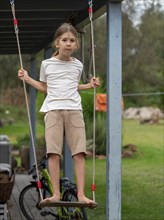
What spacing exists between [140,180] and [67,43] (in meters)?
8.94

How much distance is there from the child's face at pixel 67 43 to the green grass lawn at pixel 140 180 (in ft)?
12.5

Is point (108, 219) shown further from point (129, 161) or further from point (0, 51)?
point (129, 161)

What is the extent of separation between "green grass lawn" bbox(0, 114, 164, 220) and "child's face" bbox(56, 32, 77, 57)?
3.80 m

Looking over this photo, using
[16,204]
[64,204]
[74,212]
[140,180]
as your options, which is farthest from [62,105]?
[140,180]

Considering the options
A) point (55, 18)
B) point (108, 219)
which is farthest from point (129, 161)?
point (108, 219)

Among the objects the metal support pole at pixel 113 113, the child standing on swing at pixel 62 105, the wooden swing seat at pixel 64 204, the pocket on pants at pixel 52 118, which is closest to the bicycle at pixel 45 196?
the wooden swing seat at pixel 64 204

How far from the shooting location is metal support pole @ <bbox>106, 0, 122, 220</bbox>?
5.96m

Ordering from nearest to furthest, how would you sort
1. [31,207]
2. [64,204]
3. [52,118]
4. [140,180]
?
[64,204] < [52,118] < [31,207] < [140,180]

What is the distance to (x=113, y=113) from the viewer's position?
5.99 meters

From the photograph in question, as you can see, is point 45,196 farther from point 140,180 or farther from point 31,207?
point 140,180

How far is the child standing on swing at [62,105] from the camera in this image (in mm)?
5273

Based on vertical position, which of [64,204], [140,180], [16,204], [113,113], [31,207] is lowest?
[140,180]

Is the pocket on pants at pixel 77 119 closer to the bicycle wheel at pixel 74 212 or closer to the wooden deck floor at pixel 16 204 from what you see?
the bicycle wheel at pixel 74 212

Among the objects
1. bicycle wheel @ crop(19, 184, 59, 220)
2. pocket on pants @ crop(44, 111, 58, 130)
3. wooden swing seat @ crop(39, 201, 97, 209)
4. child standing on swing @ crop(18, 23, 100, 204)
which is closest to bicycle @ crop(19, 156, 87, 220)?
bicycle wheel @ crop(19, 184, 59, 220)
